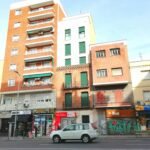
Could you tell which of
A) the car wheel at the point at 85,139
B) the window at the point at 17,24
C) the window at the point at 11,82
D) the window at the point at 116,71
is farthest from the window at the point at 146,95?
the window at the point at 17,24

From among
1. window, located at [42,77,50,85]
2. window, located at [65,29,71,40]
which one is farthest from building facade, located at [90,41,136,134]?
window, located at [42,77,50,85]

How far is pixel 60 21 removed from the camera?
37906 millimetres

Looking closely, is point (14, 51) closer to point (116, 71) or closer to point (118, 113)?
point (116, 71)

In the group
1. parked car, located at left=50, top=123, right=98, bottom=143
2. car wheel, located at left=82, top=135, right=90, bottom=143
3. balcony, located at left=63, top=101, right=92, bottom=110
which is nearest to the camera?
car wheel, located at left=82, top=135, right=90, bottom=143

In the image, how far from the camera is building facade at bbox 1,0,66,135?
106 ft

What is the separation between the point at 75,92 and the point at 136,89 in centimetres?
891

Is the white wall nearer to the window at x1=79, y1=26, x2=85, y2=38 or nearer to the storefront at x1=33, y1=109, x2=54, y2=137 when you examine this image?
the window at x1=79, y1=26, x2=85, y2=38

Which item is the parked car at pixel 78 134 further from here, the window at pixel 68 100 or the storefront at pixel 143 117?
the window at pixel 68 100

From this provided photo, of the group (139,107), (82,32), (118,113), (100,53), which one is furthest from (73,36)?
(139,107)

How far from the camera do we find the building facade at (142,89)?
2795cm

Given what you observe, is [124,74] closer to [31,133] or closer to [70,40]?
[70,40]

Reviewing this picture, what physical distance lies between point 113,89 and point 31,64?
582 inches

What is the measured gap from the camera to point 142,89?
95.6 ft

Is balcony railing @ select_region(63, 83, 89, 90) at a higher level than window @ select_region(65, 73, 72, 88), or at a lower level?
lower
